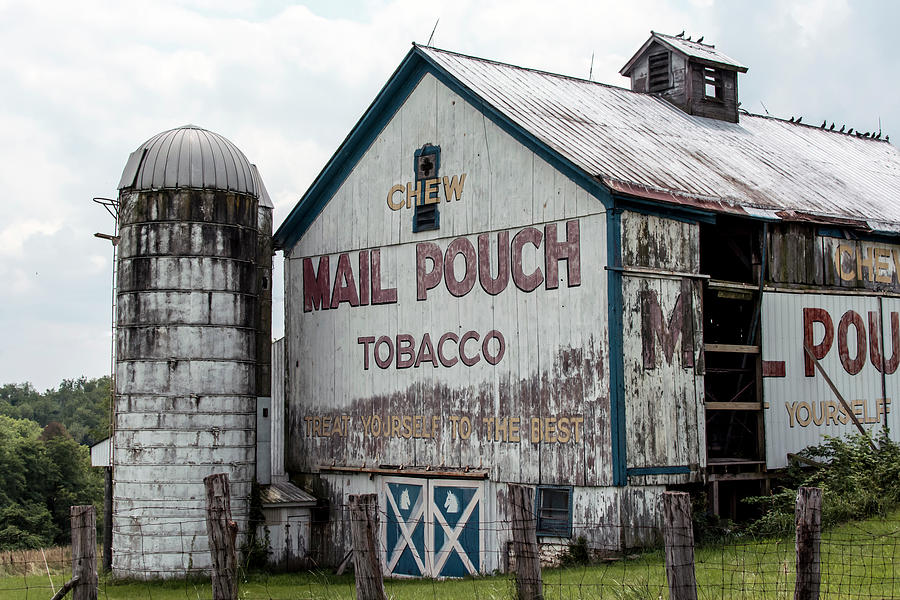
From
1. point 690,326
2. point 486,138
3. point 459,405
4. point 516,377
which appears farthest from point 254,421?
point 690,326

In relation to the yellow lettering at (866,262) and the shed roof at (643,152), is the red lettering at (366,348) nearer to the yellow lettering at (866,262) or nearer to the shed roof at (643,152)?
the shed roof at (643,152)

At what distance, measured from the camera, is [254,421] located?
2156cm

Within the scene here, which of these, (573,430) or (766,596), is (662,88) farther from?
(766,596)

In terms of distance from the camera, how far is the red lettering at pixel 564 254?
18.2 meters

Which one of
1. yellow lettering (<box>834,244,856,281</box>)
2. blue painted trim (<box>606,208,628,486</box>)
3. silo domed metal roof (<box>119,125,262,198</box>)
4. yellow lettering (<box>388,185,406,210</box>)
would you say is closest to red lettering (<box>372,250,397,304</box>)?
yellow lettering (<box>388,185,406,210</box>)

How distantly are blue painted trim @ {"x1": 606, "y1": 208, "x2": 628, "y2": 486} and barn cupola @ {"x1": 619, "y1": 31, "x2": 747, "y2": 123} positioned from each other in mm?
10178

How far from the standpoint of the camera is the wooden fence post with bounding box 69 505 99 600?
11.0m

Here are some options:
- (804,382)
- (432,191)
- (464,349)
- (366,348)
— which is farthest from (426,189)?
(804,382)

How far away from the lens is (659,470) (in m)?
17.7

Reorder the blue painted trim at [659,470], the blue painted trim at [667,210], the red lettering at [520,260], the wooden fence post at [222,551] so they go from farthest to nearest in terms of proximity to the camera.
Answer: the red lettering at [520,260] < the blue painted trim at [667,210] < the blue painted trim at [659,470] < the wooden fence post at [222,551]

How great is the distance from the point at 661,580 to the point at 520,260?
6.87 meters

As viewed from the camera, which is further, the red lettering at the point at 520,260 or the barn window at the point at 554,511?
the red lettering at the point at 520,260

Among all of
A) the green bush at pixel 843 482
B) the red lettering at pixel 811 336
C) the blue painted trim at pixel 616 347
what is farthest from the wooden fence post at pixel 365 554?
the red lettering at pixel 811 336

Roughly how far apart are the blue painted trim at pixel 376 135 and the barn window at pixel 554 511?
494 cm
